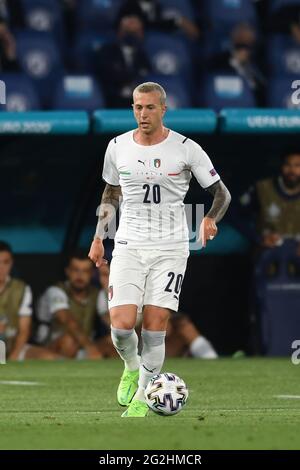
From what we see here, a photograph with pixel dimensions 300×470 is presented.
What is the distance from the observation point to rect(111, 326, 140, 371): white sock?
28.1 feet

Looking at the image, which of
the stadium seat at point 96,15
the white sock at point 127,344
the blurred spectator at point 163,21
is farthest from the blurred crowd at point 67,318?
the white sock at point 127,344

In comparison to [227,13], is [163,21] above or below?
below

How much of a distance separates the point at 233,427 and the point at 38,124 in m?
5.74

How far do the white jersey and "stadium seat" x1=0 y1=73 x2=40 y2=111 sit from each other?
17.7 ft

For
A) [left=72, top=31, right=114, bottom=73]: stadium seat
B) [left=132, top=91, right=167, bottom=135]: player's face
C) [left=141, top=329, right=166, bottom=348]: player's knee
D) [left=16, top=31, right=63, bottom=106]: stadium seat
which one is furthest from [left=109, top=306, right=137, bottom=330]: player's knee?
[left=72, top=31, right=114, bottom=73]: stadium seat

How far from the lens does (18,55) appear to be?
49.3 feet

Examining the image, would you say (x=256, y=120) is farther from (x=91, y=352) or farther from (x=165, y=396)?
(x=165, y=396)

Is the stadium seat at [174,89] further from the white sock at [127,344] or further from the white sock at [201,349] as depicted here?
the white sock at [127,344]

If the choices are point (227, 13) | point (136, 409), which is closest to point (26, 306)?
point (227, 13)

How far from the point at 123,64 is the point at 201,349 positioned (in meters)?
2.94

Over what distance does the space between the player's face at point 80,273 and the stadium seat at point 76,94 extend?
1.55 meters

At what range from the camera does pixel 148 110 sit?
28.0 feet

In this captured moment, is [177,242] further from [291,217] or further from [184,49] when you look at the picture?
[184,49]
